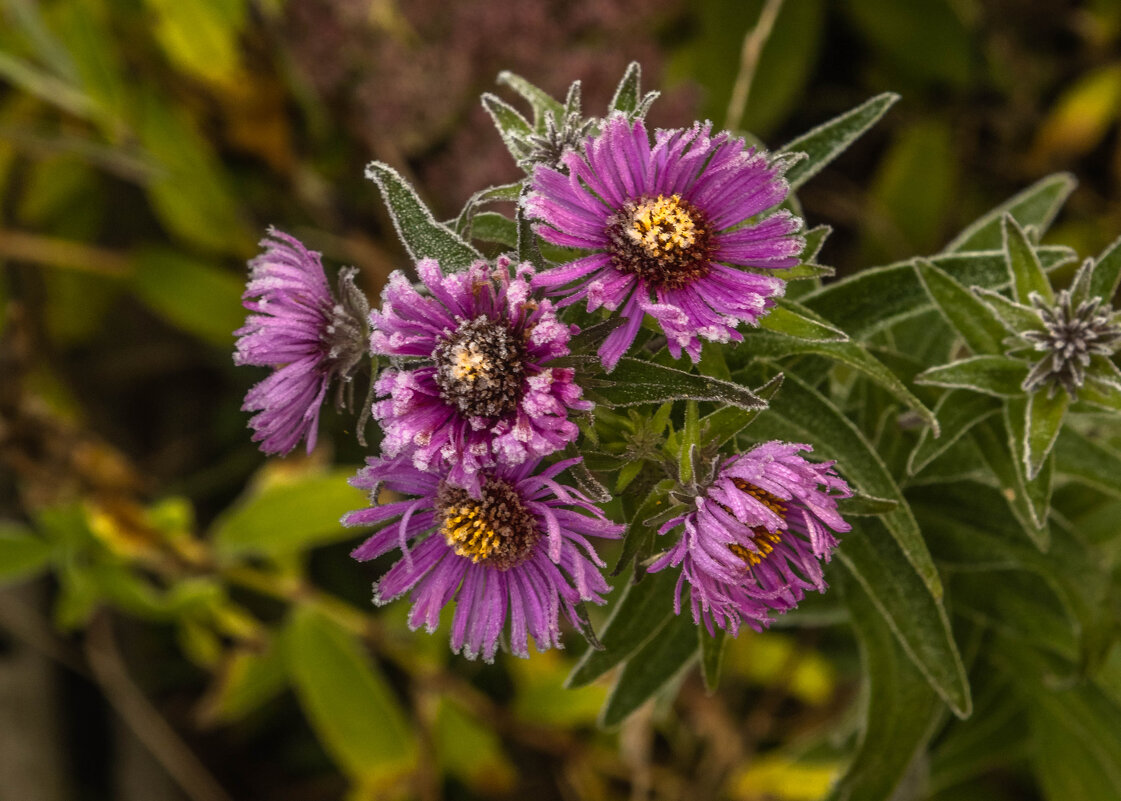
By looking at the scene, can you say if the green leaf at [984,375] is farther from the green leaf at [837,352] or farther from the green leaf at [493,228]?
the green leaf at [493,228]

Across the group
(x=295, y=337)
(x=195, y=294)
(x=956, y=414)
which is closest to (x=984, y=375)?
(x=956, y=414)

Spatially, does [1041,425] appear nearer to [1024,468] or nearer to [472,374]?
[1024,468]

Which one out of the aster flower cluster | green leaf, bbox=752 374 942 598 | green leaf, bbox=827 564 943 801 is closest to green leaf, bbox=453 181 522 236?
the aster flower cluster

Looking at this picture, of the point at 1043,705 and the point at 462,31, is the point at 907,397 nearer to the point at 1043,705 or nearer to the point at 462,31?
the point at 1043,705

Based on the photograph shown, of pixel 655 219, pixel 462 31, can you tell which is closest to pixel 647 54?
pixel 462 31

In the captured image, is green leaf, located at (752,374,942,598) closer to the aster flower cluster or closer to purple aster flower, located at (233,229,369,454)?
the aster flower cluster

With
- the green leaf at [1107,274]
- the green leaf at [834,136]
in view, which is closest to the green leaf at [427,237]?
the green leaf at [834,136]
